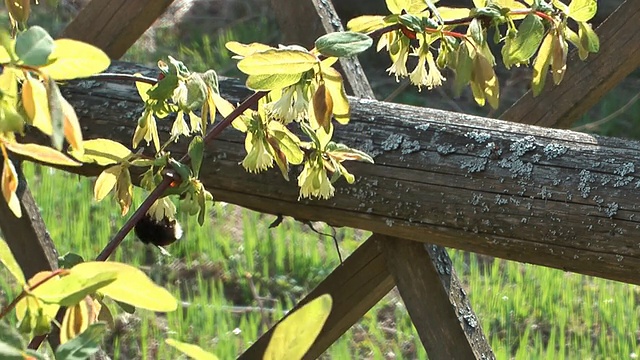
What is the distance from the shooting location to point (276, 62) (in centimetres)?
76

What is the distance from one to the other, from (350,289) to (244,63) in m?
0.72

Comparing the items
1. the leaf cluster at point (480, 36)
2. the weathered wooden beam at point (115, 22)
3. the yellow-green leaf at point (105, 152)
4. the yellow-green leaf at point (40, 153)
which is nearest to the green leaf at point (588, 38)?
the leaf cluster at point (480, 36)

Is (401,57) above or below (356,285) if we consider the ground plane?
above

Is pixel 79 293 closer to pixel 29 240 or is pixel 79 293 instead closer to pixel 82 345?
pixel 82 345

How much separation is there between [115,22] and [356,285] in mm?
606

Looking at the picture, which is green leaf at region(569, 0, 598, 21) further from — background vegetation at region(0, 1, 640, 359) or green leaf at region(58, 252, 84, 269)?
background vegetation at region(0, 1, 640, 359)

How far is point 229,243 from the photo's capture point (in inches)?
123

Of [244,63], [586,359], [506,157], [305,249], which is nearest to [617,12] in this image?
[506,157]

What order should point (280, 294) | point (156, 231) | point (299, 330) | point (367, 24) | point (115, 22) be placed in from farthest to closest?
point (280, 294) → point (115, 22) → point (156, 231) → point (367, 24) → point (299, 330)

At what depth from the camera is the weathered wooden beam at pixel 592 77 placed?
137cm

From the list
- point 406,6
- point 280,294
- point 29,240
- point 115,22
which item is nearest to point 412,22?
point 406,6

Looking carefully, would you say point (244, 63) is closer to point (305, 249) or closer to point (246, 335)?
point (246, 335)

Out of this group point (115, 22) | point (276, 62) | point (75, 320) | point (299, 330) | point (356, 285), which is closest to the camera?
point (299, 330)

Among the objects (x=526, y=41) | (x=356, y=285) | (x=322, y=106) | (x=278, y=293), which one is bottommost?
(x=278, y=293)
